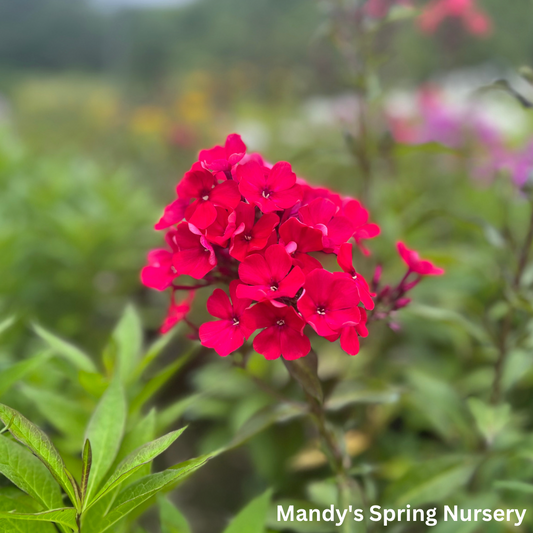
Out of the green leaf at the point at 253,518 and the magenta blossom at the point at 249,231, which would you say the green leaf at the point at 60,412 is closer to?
the green leaf at the point at 253,518

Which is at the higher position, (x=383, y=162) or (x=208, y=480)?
(x=383, y=162)

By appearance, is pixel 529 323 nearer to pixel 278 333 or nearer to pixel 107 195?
pixel 278 333

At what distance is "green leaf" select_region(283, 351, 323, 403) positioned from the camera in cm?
83

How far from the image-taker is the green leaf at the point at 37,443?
26.7 inches

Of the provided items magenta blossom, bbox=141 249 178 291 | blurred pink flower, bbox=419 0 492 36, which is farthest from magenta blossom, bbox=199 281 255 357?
blurred pink flower, bbox=419 0 492 36

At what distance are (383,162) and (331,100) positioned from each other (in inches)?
65.2

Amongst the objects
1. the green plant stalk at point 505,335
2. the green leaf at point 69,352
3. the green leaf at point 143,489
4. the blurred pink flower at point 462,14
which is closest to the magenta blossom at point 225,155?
the green leaf at point 143,489

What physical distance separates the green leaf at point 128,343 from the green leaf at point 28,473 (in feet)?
1.20

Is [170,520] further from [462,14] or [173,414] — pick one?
[462,14]

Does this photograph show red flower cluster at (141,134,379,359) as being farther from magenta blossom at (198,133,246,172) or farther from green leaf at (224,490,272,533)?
green leaf at (224,490,272,533)

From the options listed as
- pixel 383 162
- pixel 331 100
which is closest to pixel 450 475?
pixel 383 162

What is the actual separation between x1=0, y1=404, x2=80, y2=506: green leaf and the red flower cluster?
283 mm

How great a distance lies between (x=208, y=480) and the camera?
6.59 feet

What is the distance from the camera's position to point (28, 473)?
2.52 feet
